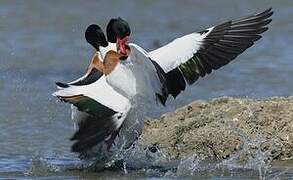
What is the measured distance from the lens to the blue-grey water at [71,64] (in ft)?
25.2

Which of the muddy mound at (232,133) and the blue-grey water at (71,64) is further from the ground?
the muddy mound at (232,133)

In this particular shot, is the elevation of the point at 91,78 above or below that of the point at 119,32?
below

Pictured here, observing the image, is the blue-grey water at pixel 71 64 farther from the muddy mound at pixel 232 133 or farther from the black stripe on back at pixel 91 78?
the black stripe on back at pixel 91 78

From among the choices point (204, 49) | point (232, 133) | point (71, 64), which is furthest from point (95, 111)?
point (71, 64)

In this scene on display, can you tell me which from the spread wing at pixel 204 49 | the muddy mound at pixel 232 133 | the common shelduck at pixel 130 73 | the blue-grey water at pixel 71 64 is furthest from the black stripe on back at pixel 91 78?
the muddy mound at pixel 232 133

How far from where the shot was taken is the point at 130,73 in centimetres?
709

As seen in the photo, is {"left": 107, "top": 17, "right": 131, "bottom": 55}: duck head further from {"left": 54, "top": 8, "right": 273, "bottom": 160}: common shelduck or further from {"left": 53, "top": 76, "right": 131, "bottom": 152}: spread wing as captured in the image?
{"left": 53, "top": 76, "right": 131, "bottom": 152}: spread wing

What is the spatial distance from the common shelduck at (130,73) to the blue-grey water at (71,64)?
0.52 meters

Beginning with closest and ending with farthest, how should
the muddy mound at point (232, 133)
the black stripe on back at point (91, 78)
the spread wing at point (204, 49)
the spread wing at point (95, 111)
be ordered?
the spread wing at point (95, 111) → the black stripe on back at point (91, 78) → the spread wing at point (204, 49) → the muddy mound at point (232, 133)

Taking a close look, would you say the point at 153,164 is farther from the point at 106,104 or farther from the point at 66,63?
the point at 66,63

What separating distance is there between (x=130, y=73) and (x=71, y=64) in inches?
207

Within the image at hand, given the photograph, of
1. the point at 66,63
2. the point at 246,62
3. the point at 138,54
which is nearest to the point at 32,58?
the point at 66,63

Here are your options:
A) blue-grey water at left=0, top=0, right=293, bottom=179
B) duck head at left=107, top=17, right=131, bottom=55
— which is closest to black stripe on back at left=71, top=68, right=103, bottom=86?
duck head at left=107, top=17, right=131, bottom=55

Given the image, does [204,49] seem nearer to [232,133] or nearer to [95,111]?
[232,133]
